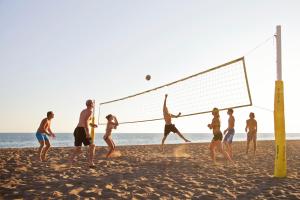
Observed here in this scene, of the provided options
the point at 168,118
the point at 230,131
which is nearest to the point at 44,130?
the point at 168,118

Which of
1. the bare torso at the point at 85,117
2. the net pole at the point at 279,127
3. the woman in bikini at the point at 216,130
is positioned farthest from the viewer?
the woman in bikini at the point at 216,130

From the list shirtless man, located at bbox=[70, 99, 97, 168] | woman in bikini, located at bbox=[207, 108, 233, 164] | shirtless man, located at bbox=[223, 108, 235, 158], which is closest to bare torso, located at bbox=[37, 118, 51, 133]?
shirtless man, located at bbox=[70, 99, 97, 168]

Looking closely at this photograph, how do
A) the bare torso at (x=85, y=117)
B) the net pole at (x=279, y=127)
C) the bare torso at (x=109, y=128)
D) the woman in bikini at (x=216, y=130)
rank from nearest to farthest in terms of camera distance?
the net pole at (x=279, y=127) → the bare torso at (x=85, y=117) → the woman in bikini at (x=216, y=130) → the bare torso at (x=109, y=128)

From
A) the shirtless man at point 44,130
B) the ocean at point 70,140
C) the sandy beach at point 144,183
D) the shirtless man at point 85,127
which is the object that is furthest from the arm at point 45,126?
the ocean at point 70,140

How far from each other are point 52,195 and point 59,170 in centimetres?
213

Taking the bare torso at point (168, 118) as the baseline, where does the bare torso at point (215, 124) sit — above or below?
below

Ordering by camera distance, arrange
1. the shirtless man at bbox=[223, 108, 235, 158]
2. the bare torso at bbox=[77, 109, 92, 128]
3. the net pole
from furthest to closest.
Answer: the shirtless man at bbox=[223, 108, 235, 158]
the bare torso at bbox=[77, 109, 92, 128]
the net pole

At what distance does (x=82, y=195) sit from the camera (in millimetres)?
4258

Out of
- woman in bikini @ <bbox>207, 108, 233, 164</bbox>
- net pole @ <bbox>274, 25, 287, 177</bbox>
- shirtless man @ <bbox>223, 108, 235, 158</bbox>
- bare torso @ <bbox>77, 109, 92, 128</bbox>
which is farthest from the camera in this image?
shirtless man @ <bbox>223, 108, 235, 158</bbox>

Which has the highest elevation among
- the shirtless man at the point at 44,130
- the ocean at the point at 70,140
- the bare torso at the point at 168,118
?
the bare torso at the point at 168,118

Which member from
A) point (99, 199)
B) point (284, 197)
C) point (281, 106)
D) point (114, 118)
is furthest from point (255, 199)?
point (114, 118)

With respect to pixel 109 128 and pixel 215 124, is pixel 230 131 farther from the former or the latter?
pixel 109 128

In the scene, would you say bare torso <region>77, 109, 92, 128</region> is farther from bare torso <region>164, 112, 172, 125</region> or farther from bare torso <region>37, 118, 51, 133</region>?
bare torso <region>164, 112, 172, 125</region>

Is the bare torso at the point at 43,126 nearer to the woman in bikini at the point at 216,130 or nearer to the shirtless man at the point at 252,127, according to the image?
the woman in bikini at the point at 216,130
